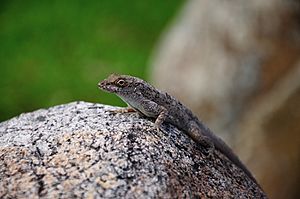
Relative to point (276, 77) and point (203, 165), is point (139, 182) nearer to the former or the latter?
point (203, 165)

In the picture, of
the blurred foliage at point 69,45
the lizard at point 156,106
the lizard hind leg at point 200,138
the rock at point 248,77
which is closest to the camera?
the lizard hind leg at point 200,138

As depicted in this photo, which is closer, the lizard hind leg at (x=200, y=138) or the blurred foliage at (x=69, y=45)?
the lizard hind leg at (x=200, y=138)

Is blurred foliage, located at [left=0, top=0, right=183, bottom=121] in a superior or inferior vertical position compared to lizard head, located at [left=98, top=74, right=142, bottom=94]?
superior

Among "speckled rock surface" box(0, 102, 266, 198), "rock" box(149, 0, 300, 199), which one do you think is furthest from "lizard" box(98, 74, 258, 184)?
"rock" box(149, 0, 300, 199)

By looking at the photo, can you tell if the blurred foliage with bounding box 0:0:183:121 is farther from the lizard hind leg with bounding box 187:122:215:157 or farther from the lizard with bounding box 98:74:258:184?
the lizard hind leg with bounding box 187:122:215:157

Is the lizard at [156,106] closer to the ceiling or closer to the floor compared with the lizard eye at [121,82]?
closer to the floor

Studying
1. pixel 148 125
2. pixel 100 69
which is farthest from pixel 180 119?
pixel 100 69

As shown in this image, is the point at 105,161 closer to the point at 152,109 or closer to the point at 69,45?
the point at 152,109

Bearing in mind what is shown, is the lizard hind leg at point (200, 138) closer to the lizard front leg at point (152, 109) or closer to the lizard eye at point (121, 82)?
the lizard front leg at point (152, 109)

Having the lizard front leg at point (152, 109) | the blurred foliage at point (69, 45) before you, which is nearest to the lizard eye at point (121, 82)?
the lizard front leg at point (152, 109)
